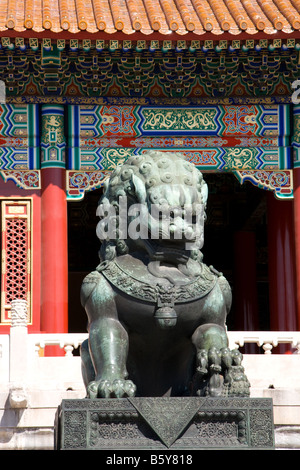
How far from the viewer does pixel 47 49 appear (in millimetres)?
14258

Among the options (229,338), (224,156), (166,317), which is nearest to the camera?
(166,317)

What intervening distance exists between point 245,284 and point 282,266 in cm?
373

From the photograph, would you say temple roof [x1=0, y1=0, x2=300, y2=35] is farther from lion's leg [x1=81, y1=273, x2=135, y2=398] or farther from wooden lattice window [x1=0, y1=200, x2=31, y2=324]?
lion's leg [x1=81, y1=273, x2=135, y2=398]

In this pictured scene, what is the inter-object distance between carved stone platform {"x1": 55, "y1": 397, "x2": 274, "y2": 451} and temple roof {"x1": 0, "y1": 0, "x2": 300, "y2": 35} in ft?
25.6

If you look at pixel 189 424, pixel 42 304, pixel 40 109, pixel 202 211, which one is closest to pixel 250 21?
pixel 40 109

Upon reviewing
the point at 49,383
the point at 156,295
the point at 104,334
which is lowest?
the point at 104,334

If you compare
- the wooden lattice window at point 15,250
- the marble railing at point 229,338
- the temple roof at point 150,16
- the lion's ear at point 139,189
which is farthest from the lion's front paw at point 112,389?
the wooden lattice window at point 15,250

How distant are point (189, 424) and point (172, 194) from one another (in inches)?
54.8

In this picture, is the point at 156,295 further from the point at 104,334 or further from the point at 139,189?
the point at 139,189

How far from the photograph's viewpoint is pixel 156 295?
703 centimetres

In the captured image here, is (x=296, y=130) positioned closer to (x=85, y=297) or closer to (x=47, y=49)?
(x=47, y=49)

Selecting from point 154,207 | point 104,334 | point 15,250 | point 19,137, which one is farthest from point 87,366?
point 19,137

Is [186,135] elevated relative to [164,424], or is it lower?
elevated

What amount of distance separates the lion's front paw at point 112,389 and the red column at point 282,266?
8.52 meters
